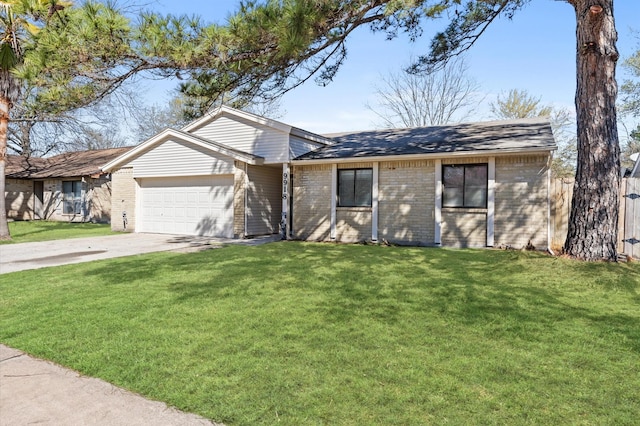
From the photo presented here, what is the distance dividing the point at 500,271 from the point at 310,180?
7.90m

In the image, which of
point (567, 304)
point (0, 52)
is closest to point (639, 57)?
point (567, 304)

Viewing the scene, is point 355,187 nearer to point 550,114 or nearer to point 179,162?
point 179,162

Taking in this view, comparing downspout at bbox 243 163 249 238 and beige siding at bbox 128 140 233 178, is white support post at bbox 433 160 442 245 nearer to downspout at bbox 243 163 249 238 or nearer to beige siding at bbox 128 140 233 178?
downspout at bbox 243 163 249 238

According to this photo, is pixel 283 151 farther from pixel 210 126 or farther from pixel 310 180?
pixel 210 126

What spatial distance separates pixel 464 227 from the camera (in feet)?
38.0

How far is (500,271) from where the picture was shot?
735 cm

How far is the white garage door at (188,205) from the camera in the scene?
572 inches

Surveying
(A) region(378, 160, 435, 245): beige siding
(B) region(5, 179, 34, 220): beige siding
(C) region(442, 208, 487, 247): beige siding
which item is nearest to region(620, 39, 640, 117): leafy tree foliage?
(C) region(442, 208, 487, 247): beige siding

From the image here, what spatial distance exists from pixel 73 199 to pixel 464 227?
22.1 metres

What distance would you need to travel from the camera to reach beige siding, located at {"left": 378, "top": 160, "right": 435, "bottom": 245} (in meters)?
12.0

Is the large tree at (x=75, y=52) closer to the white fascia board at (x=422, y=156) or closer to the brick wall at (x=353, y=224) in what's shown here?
the white fascia board at (x=422, y=156)

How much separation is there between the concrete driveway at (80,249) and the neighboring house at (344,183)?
188 cm

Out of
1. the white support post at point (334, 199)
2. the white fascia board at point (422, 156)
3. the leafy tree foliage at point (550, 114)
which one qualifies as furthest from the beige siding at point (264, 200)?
the leafy tree foliage at point (550, 114)

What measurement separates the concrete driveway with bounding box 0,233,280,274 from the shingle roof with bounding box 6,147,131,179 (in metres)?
10.00
